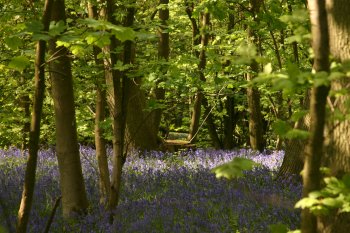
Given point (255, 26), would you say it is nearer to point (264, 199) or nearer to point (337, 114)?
point (264, 199)

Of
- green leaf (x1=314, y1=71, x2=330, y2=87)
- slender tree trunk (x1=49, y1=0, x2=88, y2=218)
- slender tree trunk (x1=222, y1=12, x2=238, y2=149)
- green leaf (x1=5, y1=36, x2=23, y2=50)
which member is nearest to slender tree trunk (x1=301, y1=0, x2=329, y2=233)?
green leaf (x1=314, y1=71, x2=330, y2=87)

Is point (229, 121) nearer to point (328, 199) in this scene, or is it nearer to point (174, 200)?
point (174, 200)

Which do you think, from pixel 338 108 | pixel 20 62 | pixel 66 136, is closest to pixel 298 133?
pixel 338 108

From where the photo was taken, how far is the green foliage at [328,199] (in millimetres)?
1797

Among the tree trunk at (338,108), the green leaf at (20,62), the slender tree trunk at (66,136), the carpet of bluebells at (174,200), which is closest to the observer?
the green leaf at (20,62)

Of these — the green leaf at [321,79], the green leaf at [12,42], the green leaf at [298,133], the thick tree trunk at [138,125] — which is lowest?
the thick tree trunk at [138,125]

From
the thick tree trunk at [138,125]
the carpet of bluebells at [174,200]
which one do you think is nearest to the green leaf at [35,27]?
the carpet of bluebells at [174,200]

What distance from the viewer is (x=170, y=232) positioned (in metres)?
5.82

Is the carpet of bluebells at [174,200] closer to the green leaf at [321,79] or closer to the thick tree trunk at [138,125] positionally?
the thick tree trunk at [138,125]

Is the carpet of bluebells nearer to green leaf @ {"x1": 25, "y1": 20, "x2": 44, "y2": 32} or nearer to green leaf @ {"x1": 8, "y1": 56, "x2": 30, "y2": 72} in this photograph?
green leaf @ {"x1": 8, "y1": 56, "x2": 30, "y2": 72}

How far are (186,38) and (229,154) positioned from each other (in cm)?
1172

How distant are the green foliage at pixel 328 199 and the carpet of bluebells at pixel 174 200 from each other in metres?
2.84

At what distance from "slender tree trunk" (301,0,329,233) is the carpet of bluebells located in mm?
3012

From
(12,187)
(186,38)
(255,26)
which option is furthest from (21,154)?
(186,38)
